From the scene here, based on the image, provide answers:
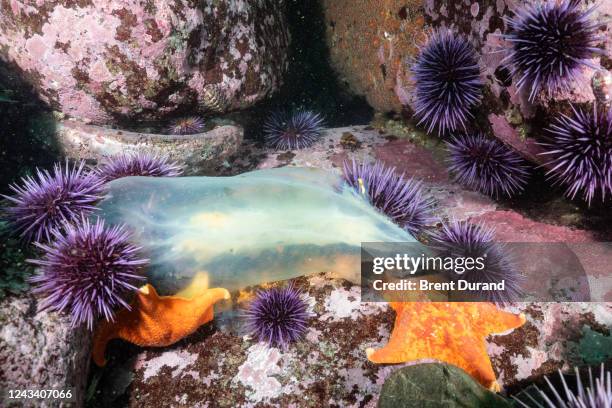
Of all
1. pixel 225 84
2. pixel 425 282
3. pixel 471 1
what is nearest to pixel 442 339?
pixel 425 282

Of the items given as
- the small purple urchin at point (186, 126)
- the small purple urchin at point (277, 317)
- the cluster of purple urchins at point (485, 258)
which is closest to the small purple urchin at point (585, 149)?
the cluster of purple urchins at point (485, 258)

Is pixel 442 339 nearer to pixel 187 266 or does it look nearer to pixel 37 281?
pixel 187 266

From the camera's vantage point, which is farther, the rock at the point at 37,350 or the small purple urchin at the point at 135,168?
the small purple urchin at the point at 135,168

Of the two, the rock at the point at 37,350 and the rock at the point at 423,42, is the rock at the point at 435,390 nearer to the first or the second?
the rock at the point at 37,350

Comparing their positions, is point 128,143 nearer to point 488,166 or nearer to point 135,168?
point 135,168

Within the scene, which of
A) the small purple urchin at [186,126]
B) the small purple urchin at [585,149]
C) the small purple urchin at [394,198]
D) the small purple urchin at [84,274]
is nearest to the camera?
the small purple urchin at [84,274]

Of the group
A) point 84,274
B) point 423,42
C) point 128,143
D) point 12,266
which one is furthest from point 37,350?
point 423,42

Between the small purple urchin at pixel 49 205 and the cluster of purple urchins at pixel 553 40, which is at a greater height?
the cluster of purple urchins at pixel 553 40
